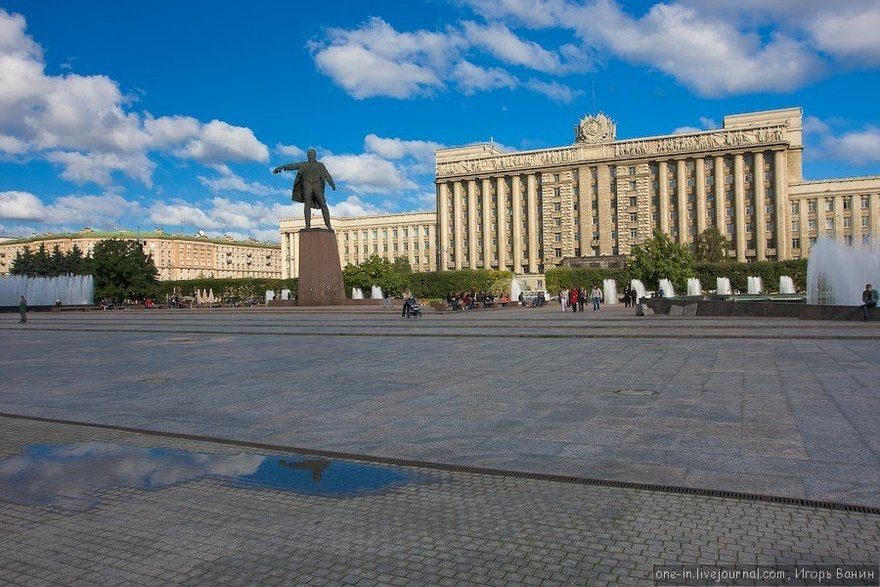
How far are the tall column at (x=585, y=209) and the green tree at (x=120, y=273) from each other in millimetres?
58102

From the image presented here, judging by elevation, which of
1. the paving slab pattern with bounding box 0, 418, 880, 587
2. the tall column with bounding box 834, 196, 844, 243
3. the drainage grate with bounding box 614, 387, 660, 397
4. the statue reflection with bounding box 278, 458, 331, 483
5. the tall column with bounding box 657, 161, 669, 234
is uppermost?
the tall column with bounding box 657, 161, 669, 234

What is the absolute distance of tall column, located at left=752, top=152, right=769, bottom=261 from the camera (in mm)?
88062

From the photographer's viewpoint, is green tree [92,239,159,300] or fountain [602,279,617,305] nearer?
fountain [602,279,617,305]

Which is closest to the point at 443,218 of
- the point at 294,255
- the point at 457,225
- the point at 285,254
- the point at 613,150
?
the point at 457,225

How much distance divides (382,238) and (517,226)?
29471 mm

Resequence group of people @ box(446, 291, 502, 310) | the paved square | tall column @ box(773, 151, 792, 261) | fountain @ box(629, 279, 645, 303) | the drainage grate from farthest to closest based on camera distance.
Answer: tall column @ box(773, 151, 792, 261)
fountain @ box(629, 279, 645, 303)
group of people @ box(446, 291, 502, 310)
the drainage grate
the paved square

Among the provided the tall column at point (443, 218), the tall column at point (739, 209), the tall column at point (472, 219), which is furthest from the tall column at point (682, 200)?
the tall column at point (443, 218)

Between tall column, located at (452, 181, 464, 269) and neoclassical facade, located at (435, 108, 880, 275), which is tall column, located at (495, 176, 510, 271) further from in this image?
tall column, located at (452, 181, 464, 269)

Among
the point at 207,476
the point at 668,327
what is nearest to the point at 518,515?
the point at 207,476

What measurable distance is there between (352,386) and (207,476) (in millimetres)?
4532

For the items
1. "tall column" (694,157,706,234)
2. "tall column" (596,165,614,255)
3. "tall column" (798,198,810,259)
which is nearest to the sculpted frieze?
"tall column" (694,157,706,234)

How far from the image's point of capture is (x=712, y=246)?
3297 inches

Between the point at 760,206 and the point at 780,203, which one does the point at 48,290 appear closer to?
the point at 760,206

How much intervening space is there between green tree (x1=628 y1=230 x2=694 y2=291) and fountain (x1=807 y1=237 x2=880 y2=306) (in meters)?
24.7
